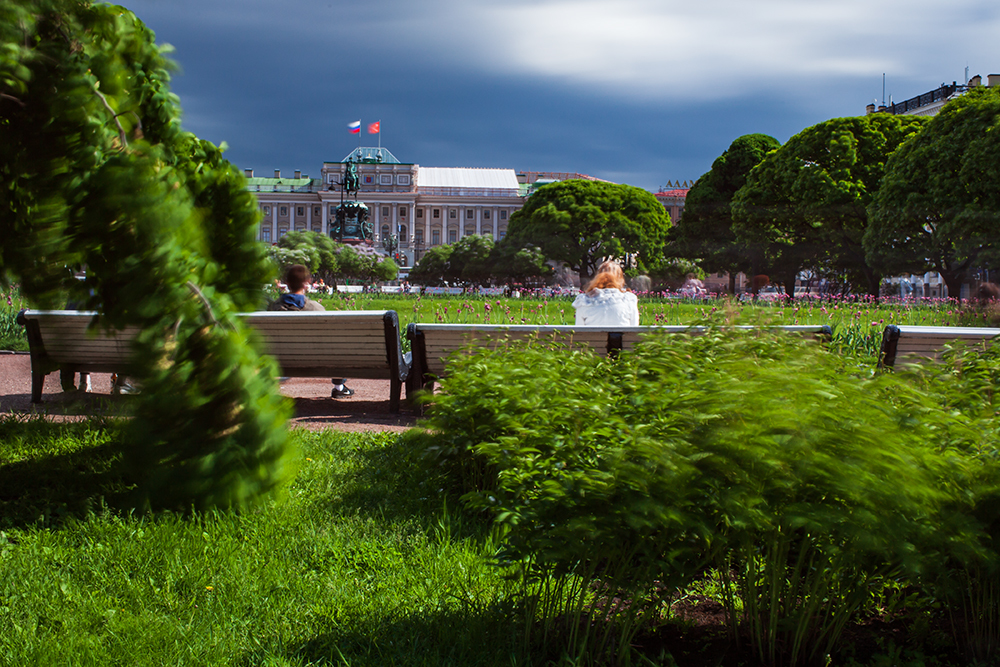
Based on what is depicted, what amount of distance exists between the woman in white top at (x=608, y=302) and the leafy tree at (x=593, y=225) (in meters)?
38.2

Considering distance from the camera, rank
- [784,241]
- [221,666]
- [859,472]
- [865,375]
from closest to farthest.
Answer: [859,472], [221,666], [865,375], [784,241]

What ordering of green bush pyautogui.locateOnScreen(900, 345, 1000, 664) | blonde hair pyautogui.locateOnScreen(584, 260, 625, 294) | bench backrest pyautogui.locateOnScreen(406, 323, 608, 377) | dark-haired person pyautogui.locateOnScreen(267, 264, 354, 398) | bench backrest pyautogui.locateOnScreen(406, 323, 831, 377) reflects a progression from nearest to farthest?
green bush pyautogui.locateOnScreen(900, 345, 1000, 664), bench backrest pyautogui.locateOnScreen(406, 323, 831, 377), bench backrest pyautogui.locateOnScreen(406, 323, 608, 377), blonde hair pyautogui.locateOnScreen(584, 260, 625, 294), dark-haired person pyautogui.locateOnScreen(267, 264, 354, 398)

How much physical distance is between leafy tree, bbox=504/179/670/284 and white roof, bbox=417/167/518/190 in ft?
179

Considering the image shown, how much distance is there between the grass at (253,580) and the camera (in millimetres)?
2242

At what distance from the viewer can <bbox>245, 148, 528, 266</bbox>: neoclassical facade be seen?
9956 cm

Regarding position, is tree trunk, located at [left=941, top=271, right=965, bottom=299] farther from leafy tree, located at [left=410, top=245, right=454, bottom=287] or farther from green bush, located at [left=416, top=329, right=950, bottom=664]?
leafy tree, located at [left=410, top=245, right=454, bottom=287]

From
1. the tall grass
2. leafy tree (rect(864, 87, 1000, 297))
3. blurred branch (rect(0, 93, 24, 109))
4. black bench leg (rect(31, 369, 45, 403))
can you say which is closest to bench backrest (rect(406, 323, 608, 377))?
black bench leg (rect(31, 369, 45, 403))

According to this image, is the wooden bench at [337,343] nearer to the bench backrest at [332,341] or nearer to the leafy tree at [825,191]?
the bench backrest at [332,341]

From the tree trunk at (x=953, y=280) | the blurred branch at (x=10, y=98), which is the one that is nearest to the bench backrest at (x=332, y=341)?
the blurred branch at (x=10, y=98)

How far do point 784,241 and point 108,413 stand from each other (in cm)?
3268

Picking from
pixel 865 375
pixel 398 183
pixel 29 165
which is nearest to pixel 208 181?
pixel 29 165

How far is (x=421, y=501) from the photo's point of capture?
3.68 metres

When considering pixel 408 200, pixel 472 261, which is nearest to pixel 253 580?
pixel 472 261

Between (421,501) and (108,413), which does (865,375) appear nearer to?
(421,501)
